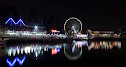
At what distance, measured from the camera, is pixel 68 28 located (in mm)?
58281

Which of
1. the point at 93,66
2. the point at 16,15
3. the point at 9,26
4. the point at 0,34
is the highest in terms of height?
the point at 16,15

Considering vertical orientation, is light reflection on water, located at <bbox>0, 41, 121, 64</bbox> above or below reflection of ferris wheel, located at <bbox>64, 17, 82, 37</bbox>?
below

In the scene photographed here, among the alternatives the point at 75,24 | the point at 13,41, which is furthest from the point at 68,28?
the point at 13,41

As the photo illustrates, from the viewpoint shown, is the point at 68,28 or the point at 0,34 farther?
the point at 68,28

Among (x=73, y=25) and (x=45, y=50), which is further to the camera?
(x=73, y=25)

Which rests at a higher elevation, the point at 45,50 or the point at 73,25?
the point at 73,25

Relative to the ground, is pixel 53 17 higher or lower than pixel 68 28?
higher

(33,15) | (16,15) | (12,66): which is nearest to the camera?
(12,66)

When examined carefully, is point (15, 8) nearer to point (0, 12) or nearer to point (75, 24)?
point (0, 12)

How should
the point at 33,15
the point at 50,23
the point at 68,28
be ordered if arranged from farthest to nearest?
the point at 50,23
the point at 33,15
the point at 68,28

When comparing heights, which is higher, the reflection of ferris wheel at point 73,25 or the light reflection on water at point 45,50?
the reflection of ferris wheel at point 73,25

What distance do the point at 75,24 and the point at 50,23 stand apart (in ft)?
117

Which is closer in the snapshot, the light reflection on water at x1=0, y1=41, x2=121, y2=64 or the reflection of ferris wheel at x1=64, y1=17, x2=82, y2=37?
the light reflection on water at x1=0, y1=41, x2=121, y2=64

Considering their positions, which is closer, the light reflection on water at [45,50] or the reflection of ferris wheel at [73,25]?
the light reflection on water at [45,50]
